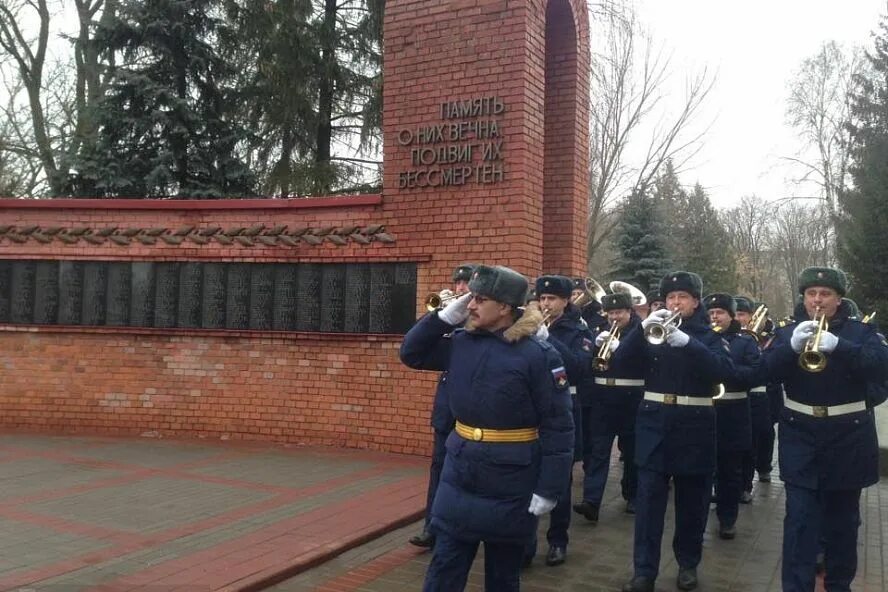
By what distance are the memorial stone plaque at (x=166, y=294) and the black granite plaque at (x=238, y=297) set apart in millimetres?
708

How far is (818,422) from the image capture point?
14.9 feet

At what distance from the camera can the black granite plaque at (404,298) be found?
29.0ft

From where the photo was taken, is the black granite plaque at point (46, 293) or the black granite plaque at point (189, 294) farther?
the black granite plaque at point (46, 293)

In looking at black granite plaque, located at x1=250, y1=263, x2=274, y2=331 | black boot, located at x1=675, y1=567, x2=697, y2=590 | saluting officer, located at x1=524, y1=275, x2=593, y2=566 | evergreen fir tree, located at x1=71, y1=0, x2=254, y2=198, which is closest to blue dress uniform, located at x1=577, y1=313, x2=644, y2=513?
saluting officer, located at x1=524, y1=275, x2=593, y2=566

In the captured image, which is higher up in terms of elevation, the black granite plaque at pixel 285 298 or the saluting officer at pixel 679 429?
the black granite plaque at pixel 285 298

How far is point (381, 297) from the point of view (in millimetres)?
8977

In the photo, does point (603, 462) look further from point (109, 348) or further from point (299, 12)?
point (299, 12)

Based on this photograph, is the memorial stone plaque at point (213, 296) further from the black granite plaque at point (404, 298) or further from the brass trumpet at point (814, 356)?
the brass trumpet at point (814, 356)

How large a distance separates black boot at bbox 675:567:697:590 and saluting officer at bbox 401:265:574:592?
1.89 metres

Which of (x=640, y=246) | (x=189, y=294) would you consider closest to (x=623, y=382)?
(x=189, y=294)

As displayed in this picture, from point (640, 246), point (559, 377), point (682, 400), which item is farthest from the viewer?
point (640, 246)

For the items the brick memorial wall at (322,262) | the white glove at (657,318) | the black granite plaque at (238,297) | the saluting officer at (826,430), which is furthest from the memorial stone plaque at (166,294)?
the saluting officer at (826,430)

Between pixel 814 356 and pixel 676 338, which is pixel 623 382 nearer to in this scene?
pixel 676 338

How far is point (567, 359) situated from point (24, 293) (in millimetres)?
7787
